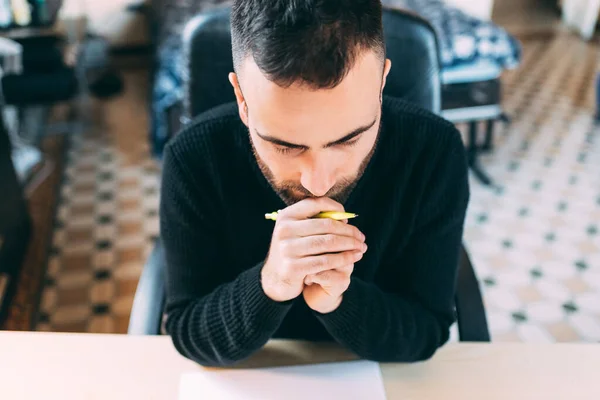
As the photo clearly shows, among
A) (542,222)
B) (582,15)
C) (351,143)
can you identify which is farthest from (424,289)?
(582,15)

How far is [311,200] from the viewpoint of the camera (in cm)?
75

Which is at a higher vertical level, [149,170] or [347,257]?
[347,257]

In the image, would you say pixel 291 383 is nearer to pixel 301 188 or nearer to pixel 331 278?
pixel 331 278

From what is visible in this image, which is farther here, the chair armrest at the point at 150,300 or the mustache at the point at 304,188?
the chair armrest at the point at 150,300

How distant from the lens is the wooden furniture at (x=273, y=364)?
0.78 metres

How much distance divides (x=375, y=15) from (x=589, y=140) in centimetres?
299

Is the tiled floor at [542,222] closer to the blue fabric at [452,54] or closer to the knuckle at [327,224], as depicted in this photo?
the blue fabric at [452,54]

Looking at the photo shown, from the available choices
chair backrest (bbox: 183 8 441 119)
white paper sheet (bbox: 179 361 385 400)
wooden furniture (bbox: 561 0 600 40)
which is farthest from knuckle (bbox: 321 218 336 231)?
wooden furniture (bbox: 561 0 600 40)

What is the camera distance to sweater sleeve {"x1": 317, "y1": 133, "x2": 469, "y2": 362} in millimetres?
833

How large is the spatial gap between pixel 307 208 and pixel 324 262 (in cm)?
8

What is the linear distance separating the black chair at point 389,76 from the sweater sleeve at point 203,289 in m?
0.09

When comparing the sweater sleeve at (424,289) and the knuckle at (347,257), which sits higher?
the knuckle at (347,257)

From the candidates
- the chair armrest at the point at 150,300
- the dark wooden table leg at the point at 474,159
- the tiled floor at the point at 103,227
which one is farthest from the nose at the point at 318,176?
the dark wooden table leg at the point at 474,159

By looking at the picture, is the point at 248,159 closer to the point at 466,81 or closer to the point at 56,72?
the point at 466,81
